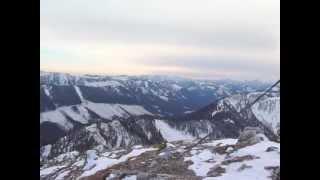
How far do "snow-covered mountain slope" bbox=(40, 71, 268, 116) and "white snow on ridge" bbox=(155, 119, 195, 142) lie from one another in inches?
9.0

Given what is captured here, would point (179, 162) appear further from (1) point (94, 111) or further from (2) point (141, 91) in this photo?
(1) point (94, 111)

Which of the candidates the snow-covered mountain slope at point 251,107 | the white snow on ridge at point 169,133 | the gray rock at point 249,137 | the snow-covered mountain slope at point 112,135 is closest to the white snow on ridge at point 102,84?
the snow-covered mountain slope at point 112,135

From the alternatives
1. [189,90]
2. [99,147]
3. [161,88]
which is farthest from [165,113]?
[99,147]

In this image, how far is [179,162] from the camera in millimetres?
4141

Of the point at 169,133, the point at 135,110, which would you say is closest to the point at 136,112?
the point at 135,110

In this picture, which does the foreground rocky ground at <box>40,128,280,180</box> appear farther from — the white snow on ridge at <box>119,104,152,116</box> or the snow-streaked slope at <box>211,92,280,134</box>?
the white snow on ridge at <box>119,104,152,116</box>

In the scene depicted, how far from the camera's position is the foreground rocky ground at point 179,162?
3.76 meters

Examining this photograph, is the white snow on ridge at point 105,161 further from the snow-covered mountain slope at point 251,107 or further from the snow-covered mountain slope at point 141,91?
the snow-covered mountain slope at point 251,107

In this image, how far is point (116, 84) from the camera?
5199 millimetres

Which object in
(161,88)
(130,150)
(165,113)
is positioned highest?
(161,88)

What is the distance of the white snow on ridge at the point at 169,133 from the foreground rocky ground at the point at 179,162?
0.09 meters
